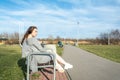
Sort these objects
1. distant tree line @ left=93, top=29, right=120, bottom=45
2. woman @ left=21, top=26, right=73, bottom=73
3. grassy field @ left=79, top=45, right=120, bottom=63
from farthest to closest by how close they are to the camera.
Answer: distant tree line @ left=93, top=29, right=120, bottom=45 → grassy field @ left=79, top=45, right=120, bottom=63 → woman @ left=21, top=26, right=73, bottom=73

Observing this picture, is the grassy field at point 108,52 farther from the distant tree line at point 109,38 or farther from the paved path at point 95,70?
the distant tree line at point 109,38

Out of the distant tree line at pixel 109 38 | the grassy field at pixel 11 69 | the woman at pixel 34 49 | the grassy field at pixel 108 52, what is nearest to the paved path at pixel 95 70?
the woman at pixel 34 49

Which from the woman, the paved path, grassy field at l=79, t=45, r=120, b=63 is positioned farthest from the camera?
grassy field at l=79, t=45, r=120, b=63

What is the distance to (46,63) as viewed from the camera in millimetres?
8266

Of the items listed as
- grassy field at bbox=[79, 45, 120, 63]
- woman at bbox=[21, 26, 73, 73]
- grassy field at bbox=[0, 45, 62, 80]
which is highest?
woman at bbox=[21, 26, 73, 73]

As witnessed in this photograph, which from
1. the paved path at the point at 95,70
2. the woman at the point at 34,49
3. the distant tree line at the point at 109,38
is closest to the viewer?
the woman at the point at 34,49

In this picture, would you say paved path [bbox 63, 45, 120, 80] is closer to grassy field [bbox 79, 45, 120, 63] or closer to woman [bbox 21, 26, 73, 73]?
woman [bbox 21, 26, 73, 73]

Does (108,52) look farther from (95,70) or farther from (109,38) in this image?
(109,38)

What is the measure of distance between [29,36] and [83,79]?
81.9 inches

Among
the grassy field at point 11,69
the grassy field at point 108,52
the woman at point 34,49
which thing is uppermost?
the woman at point 34,49

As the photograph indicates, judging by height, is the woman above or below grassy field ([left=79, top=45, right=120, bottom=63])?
above

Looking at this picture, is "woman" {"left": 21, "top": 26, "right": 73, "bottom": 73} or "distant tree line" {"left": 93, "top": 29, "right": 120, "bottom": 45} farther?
"distant tree line" {"left": 93, "top": 29, "right": 120, "bottom": 45}

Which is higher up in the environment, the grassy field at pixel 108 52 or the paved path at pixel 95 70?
the paved path at pixel 95 70

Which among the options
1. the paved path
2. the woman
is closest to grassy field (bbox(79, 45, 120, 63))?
the paved path
